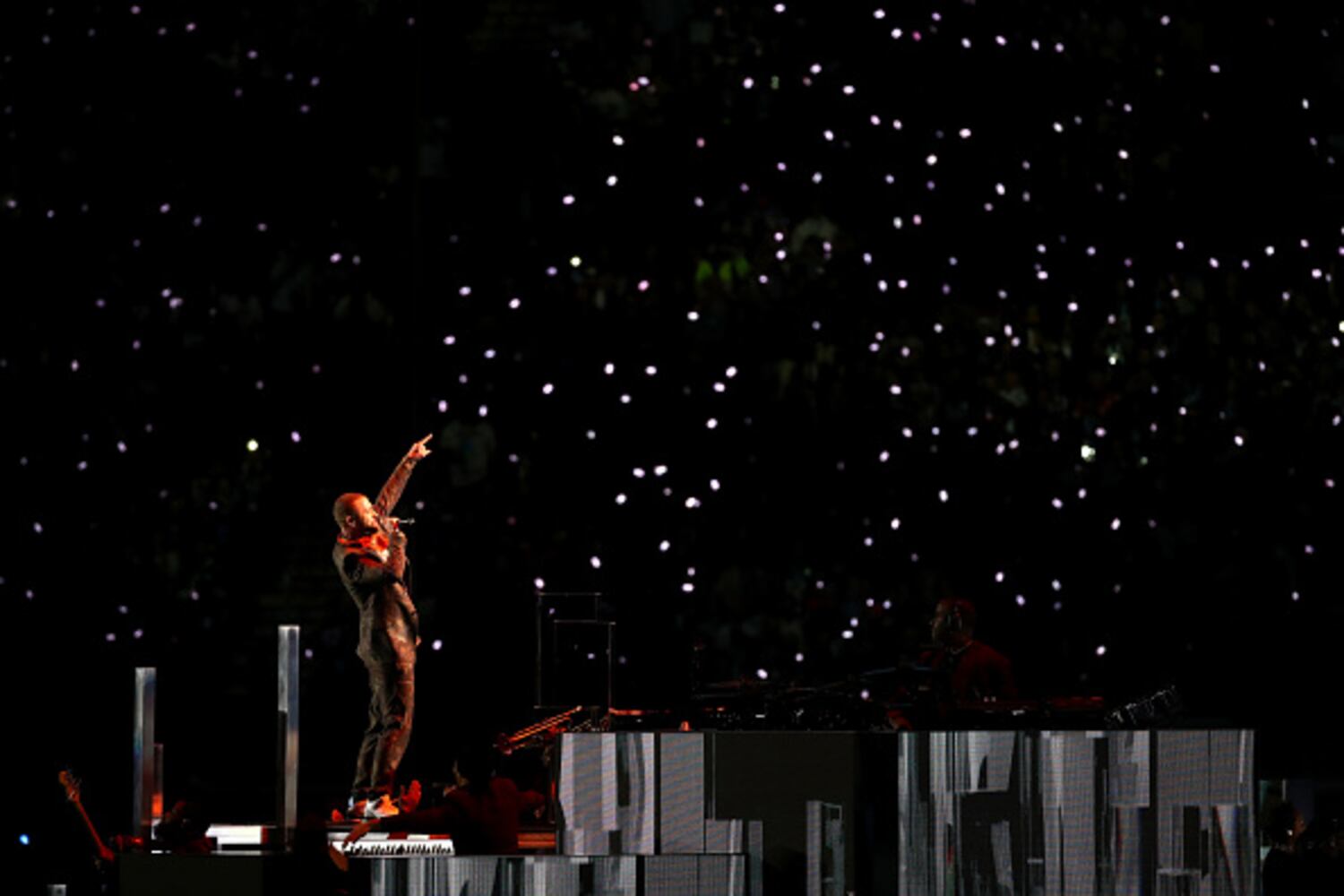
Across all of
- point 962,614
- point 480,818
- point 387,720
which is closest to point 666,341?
point 962,614

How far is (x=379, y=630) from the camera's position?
9391 mm

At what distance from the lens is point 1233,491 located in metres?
13.4

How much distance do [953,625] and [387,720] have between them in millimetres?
2074

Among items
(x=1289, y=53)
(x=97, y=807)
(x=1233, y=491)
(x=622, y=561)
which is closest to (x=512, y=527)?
(x=622, y=561)

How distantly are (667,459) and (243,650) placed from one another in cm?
242

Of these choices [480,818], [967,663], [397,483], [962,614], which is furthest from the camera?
[397,483]

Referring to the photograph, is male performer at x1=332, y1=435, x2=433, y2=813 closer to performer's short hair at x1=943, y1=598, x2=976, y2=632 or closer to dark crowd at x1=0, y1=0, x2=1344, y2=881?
performer's short hair at x1=943, y1=598, x2=976, y2=632

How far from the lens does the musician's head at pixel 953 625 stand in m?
9.36

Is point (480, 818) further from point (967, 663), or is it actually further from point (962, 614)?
point (962, 614)

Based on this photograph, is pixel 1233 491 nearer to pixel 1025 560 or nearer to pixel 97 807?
pixel 1025 560

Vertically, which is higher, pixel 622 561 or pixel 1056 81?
pixel 1056 81

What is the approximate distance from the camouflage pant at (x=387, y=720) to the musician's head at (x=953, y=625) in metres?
1.91

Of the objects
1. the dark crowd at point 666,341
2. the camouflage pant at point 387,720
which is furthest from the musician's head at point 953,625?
the dark crowd at point 666,341

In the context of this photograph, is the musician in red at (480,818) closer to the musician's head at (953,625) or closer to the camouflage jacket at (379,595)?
the camouflage jacket at (379,595)
